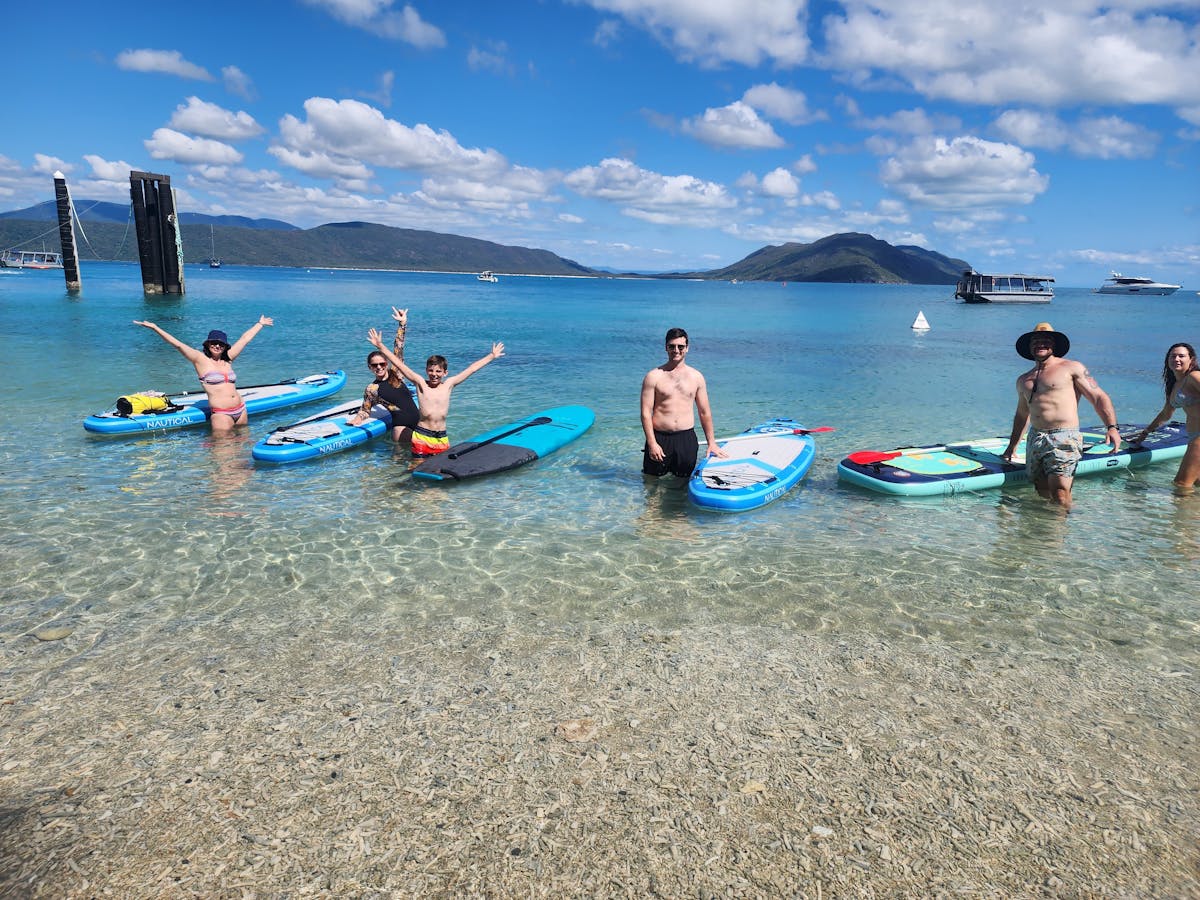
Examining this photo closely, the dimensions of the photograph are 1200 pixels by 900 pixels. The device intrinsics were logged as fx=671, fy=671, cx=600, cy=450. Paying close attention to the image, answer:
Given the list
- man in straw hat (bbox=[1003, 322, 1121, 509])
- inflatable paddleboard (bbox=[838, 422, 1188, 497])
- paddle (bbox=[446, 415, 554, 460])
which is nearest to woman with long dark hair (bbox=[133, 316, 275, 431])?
paddle (bbox=[446, 415, 554, 460])

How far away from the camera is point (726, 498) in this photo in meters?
8.82

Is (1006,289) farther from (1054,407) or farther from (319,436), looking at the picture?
(319,436)

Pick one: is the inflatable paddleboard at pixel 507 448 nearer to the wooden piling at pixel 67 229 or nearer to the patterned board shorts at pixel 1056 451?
the patterned board shorts at pixel 1056 451

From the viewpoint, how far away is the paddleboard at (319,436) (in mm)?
10820

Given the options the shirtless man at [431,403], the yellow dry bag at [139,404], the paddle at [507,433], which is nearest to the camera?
the paddle at [507,433]

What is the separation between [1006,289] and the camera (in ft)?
285

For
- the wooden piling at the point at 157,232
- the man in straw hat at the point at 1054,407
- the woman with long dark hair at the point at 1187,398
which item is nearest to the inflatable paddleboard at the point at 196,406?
the man in straw hat at the point at 1054,407

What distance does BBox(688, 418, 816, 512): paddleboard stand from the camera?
8914 mm

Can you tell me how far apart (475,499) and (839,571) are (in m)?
4.92

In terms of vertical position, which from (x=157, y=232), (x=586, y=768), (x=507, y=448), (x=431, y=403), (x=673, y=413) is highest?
(x=157, y=232)

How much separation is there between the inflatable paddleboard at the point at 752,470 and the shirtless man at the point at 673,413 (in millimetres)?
372

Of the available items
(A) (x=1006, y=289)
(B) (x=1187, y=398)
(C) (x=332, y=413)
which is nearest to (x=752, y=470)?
(B) (x=1187, y=398)

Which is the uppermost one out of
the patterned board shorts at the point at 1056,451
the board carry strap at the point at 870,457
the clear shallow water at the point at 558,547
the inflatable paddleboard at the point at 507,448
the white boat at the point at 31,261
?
the white boat at the point at 31,261

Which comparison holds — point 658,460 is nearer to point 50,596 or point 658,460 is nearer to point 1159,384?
point 50,596
